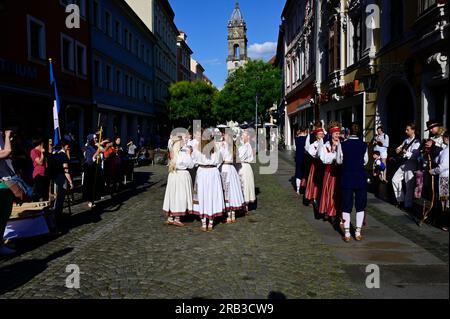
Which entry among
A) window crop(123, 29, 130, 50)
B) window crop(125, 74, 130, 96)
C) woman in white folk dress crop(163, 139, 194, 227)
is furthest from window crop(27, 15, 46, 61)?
window crop(123, 29, 130, 50)

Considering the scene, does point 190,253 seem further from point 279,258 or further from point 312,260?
point 312,260

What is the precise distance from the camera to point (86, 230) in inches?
315

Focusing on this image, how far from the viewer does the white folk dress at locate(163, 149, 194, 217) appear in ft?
26.8

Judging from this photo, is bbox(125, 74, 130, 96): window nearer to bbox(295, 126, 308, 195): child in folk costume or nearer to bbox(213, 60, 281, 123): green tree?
bbox(213, 60, 281, 123): green tree

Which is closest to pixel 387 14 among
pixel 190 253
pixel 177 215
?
pixel 177 215

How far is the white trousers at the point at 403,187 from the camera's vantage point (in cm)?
937

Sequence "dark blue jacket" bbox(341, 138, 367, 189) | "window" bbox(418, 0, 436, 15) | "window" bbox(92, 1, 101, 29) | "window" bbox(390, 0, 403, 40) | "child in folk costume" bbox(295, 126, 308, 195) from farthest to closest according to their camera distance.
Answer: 1. "window" bbox(92, 1, 101, 29)
2. "window" bbox(390, 0, 403, 40)
3. "child in folk costume" bbox(295, 126, 308, 195)
4. "window" bbox(418, 0, 436, 15)
5. "dark blue jacket" bbox(341, 138, 367, 189)

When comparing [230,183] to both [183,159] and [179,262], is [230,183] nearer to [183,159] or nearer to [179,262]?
[183,159]

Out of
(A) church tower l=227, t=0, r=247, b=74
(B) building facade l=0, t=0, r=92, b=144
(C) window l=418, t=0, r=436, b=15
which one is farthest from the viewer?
(A) church tower l=227, t=0, r=247, b=74

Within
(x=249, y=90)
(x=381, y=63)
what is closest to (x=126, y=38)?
(x=249, y=90)

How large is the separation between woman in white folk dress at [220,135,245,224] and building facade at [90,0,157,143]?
1251cm

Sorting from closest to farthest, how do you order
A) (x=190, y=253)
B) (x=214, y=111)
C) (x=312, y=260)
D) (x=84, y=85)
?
(x=312, y=260), (x=190, y=253), (x=84, y=85), (x=214, y=111)
